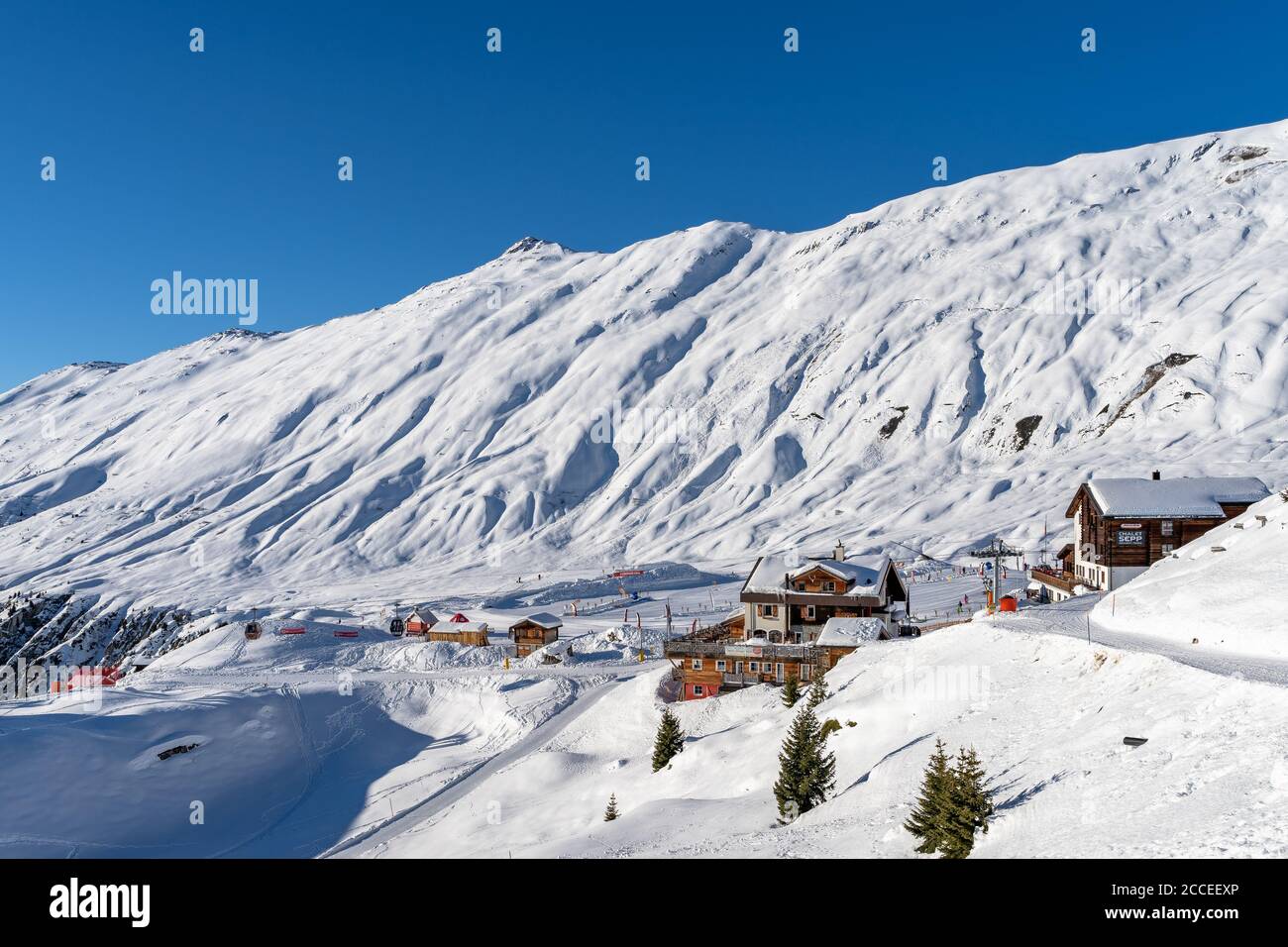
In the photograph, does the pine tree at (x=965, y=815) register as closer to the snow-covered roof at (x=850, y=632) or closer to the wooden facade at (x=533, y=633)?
the snow-covered roof at (x=850, y=632)

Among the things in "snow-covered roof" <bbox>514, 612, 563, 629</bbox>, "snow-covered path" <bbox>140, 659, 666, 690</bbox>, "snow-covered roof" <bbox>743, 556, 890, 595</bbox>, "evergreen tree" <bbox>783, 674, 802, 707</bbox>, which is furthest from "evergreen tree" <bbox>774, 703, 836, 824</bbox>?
"snow-covered roof" <bbox>514, 612, 563, 629</bbox>

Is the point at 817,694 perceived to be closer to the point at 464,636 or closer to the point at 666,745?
the point at 666,745

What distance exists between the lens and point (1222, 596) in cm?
2723

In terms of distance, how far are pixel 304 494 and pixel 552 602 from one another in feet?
365

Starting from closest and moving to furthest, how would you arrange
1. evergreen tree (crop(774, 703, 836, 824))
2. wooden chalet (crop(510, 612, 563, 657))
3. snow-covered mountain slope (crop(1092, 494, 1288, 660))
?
snow-covered mountain slope (crop(1092, 494, 1288, 660)), evergreen tree (crop(774, 703, 836, 824)), wooden chalet (crop(510, 612, 563, 657))

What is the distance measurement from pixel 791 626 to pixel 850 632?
23.1ft

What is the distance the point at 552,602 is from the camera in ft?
365

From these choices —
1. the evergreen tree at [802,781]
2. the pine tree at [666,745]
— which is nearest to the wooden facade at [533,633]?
the pine tree at [666,745]

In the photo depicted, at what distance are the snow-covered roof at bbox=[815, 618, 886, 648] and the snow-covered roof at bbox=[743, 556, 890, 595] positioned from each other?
442 centimetres

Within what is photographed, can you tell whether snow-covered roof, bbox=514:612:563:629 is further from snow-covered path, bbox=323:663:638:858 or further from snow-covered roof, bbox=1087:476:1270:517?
snow-covered roof, bbox=1087:476:1270:517

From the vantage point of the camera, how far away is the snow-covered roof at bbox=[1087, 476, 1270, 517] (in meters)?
53.0

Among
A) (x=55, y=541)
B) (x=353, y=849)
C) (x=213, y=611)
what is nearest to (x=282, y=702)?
(x=353, y=849)
